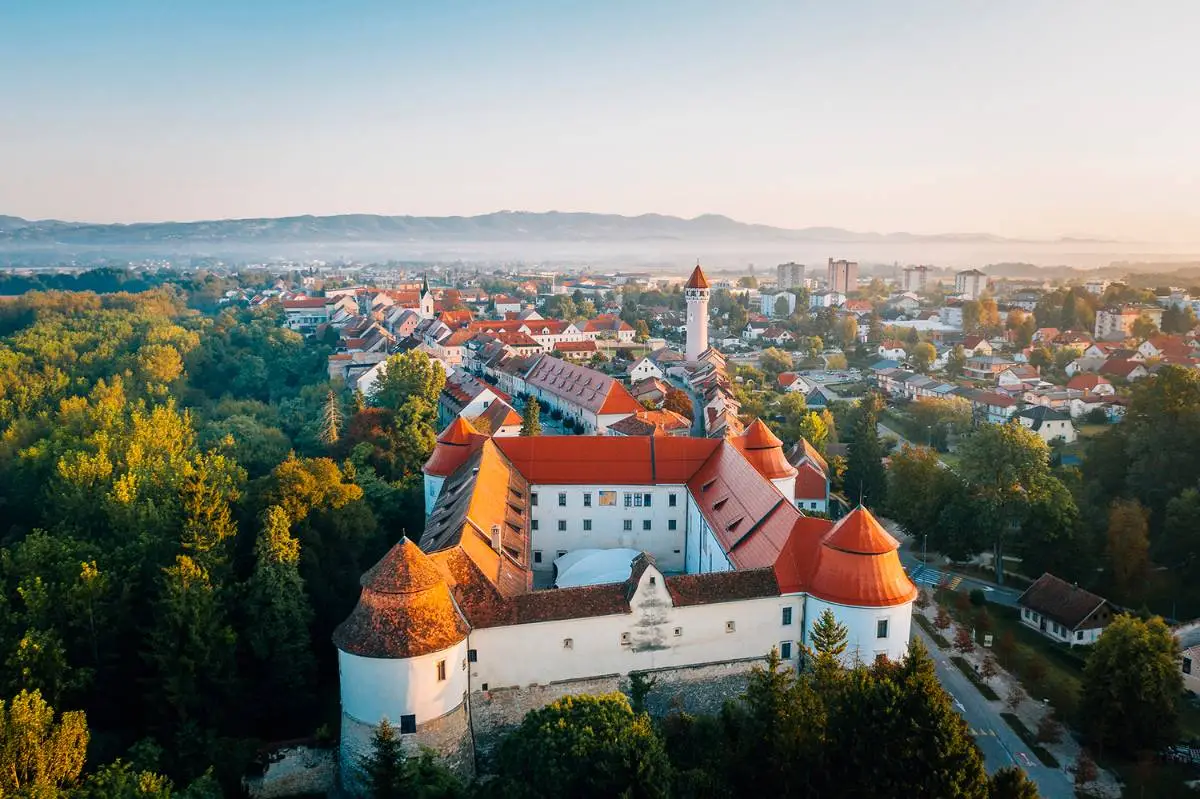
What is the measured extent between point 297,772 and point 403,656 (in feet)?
22.6

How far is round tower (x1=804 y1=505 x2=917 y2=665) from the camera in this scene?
96.7 feet

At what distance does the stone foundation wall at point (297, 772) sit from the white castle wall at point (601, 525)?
52.3 feet

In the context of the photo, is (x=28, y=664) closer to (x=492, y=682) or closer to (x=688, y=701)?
(x=492, y=682)

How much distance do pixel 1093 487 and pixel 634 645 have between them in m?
41.7

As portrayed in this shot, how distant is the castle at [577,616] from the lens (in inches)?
1040

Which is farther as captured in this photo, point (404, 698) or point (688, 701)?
point (688, 701)

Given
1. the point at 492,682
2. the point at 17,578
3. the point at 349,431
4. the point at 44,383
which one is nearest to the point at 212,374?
the point at 44,383

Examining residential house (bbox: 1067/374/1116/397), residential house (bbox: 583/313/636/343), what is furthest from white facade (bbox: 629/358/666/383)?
residential house (bbox: 1067/374/1116/397)

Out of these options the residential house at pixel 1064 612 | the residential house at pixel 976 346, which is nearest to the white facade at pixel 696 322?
the residential house at pixel 976 346

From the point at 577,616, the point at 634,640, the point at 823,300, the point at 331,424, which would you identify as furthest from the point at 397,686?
the point at 823,300

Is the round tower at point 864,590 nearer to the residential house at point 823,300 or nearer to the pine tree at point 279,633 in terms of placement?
the pine tree at point 279,633

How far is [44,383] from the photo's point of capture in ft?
248

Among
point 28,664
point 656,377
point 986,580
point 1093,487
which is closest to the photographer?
point 28,664

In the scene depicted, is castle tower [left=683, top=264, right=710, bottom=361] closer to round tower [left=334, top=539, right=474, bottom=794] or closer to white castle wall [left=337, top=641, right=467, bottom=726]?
round tower [left=334, top=539, right=474, bottom=794]
